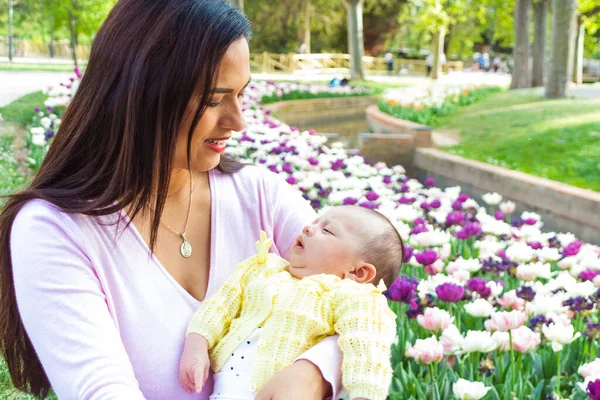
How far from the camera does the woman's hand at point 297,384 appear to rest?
164 centimetres

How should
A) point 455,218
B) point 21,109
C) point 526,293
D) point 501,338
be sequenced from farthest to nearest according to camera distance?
1. point 21,109
2. point 455,218
3. point 526,293
4. point 501,338

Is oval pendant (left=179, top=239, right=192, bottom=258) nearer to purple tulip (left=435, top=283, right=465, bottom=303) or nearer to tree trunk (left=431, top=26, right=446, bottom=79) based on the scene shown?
purple tulip (left=435, top=283, right=465, bottom=303)

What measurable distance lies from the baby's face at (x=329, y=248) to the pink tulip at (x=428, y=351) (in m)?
0.55

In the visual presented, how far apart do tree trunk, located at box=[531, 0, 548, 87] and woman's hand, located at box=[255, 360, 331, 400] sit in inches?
729

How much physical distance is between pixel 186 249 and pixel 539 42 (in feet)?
60.3

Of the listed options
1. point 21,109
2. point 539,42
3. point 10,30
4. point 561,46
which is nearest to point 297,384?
point 21,109

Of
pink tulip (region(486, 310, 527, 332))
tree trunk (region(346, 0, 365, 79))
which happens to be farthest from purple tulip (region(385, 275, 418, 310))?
tree trunk (region(346, 0, 365, 79))

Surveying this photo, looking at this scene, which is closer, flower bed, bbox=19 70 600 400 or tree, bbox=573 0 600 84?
flower bed, bbox=19 70 600 400

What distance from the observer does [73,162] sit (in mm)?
1829

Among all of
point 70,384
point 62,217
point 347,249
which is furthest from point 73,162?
point 347,249

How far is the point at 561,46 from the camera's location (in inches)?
521

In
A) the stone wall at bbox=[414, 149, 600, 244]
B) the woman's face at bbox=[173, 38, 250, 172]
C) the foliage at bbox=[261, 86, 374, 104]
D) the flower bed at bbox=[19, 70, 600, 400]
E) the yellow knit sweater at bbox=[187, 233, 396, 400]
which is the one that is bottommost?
the stone wall at bbox=[414, 149, 600, 244]

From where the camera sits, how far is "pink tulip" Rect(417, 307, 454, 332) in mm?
2697

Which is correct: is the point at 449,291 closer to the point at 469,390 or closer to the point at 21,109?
the point at 469,390
